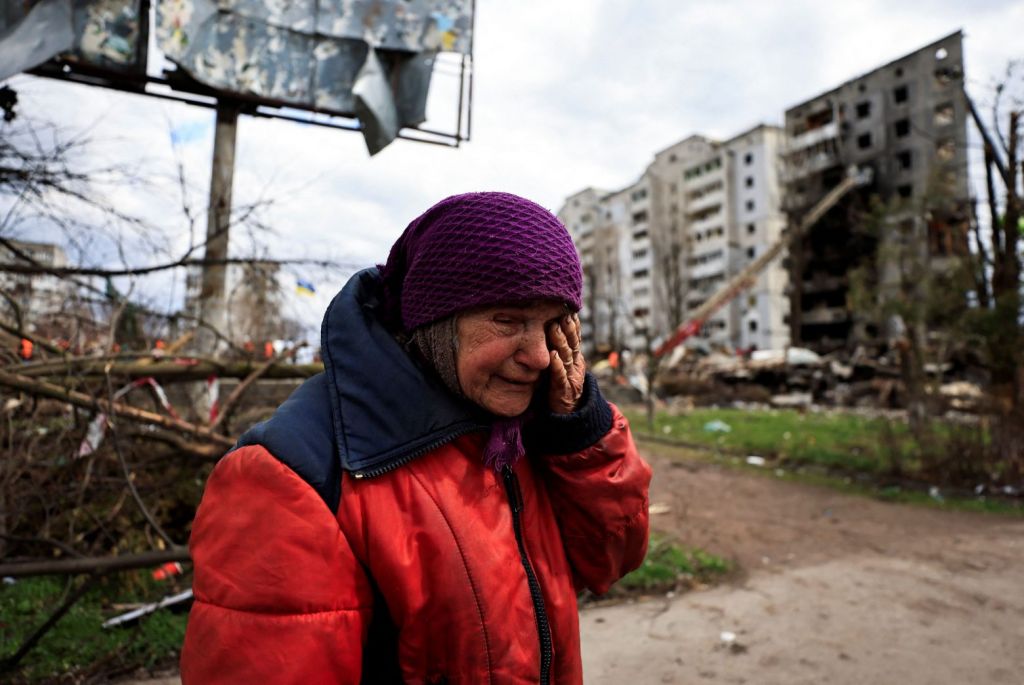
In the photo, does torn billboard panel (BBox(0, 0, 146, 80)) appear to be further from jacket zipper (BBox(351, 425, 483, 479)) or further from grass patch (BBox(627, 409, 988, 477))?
grass patch (BBox(627, 409, 988, 477))

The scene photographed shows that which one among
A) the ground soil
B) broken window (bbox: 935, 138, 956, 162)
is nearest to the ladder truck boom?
broken window (bbox: 935, 138, 956, 162)

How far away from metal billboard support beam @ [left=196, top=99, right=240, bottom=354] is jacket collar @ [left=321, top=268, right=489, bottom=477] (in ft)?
19.7

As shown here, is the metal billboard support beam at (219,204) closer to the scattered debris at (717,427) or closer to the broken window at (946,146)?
the scattered debris at (717,427)

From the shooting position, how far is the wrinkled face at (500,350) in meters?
1.35

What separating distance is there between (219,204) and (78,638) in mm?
4966

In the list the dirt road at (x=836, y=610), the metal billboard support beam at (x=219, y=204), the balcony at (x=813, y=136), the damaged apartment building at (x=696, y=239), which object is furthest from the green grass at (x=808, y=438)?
the balcony at (x=813, y=136)

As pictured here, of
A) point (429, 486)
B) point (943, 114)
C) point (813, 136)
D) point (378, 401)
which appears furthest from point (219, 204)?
point (813, 136)

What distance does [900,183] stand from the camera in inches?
1628

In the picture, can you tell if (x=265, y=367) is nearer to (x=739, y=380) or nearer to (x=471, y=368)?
(x=471, y=368)

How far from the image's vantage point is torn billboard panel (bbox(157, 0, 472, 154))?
25.3 feet

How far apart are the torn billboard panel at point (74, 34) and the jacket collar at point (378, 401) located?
5922 mm

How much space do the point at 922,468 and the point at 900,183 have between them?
3923 centimetres

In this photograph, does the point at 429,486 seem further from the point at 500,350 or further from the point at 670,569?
the point at 670,569

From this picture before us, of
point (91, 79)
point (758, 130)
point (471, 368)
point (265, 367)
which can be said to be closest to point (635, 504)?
point (471, 368)
